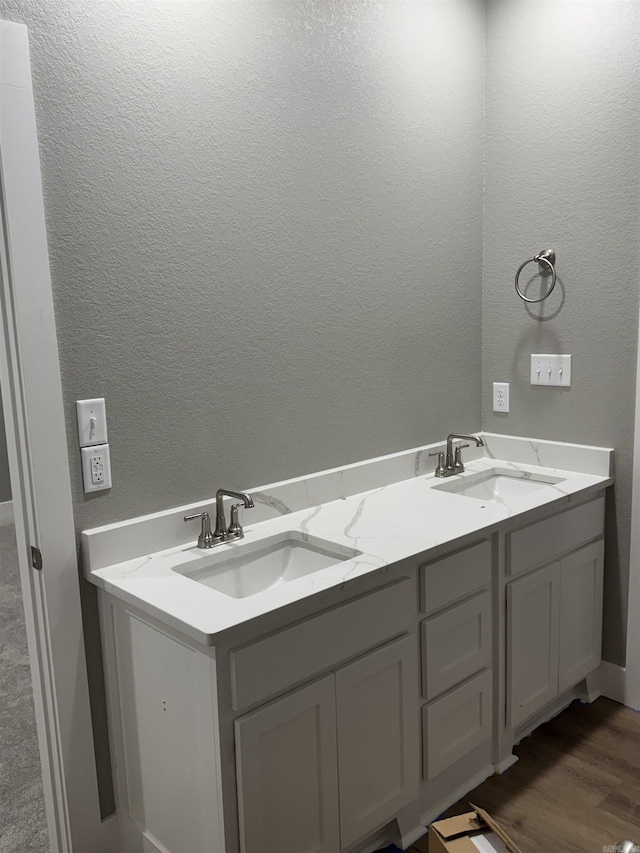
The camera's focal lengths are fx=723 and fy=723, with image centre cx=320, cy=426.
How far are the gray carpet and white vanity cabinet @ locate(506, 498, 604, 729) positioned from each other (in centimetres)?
141

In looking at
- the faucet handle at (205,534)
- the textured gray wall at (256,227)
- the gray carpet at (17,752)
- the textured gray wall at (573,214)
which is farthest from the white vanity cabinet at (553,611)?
the gray carpet at (17,752)

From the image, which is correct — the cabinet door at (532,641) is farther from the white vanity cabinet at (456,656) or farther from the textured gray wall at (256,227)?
the textured gray wall at (256,227)

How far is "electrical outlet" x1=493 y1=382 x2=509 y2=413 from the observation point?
2709mm

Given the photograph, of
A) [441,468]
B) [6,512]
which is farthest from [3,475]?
[441,468]

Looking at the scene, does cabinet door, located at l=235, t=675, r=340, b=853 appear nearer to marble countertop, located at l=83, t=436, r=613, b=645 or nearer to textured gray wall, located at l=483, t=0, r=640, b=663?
marble countertop, located at l=83, t=436, r=613, b=645

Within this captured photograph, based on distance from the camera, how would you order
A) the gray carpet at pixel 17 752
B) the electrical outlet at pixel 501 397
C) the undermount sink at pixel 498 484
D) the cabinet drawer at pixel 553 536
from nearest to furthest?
1. the gray carpet at pixel 17 752
2. the cabinet drawer at pixel 553 536
3. the undermount sink at pixel 498 484
4. the electrical outlet at pixel 501 397

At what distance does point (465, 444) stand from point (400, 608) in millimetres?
999

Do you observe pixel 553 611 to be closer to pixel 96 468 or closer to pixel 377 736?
pixel 377 736

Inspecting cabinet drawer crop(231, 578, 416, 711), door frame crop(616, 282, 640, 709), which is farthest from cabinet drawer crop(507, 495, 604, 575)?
cabinet drawer crop(231, 578, 416, 711)

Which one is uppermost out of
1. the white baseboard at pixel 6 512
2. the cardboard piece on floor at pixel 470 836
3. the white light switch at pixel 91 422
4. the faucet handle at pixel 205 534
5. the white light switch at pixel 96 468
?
the white light switch at pixel 91 422

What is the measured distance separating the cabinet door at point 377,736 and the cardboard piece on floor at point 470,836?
0.25m

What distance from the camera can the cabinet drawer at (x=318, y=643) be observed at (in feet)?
4.81

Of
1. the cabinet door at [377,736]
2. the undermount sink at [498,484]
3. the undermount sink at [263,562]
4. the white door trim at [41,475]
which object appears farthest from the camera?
the undermount sink at [498,484]

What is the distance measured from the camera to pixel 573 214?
2447 mm
